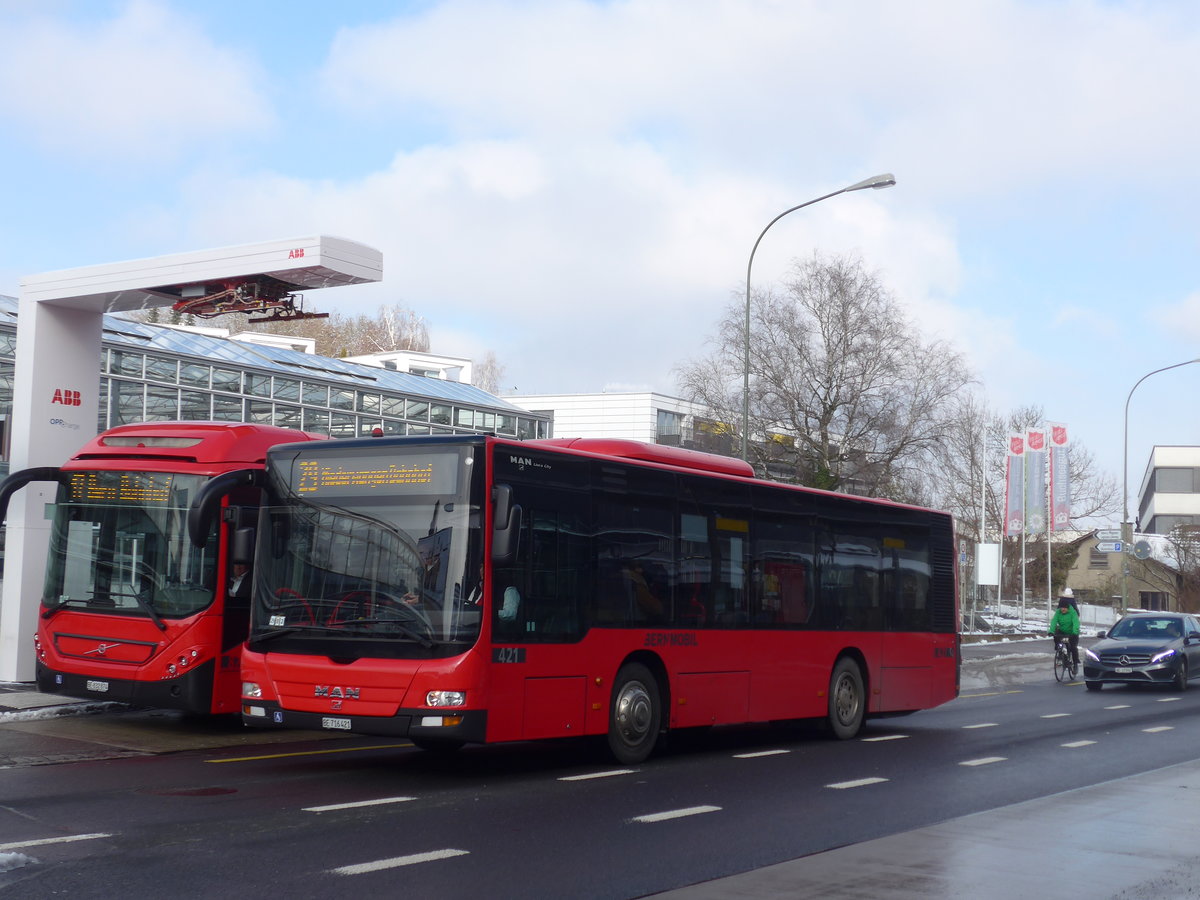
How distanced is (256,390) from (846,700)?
2056 cm

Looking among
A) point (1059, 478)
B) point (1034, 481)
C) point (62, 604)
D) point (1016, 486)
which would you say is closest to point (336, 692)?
point (62, 604)

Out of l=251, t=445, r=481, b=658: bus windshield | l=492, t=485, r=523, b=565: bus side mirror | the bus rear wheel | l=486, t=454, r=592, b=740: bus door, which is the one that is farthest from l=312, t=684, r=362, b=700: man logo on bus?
the bus rear wheel

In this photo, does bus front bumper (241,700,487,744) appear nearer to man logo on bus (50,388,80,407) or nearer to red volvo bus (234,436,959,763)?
red volvo bus (234,436,959,763)

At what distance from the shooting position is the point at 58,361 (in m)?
17.8

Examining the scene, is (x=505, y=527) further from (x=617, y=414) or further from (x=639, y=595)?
(x=617, y=414)

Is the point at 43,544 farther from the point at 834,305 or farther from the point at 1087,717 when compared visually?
the point at 834,305

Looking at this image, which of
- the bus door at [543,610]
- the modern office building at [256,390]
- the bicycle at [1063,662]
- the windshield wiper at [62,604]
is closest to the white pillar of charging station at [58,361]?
the windshield wiper at [62,604]

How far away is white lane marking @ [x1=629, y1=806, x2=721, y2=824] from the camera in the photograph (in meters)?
9.51

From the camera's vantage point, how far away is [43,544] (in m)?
17.5

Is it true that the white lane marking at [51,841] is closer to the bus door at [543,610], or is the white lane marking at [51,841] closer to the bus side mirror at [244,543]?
the bus door at [543,610]

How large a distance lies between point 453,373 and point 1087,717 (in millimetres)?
57172

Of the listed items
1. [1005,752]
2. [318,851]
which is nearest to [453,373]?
[1005,752]

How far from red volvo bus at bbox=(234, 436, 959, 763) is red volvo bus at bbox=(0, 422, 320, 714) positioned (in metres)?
1.56

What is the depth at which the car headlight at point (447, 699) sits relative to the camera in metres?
10.4
